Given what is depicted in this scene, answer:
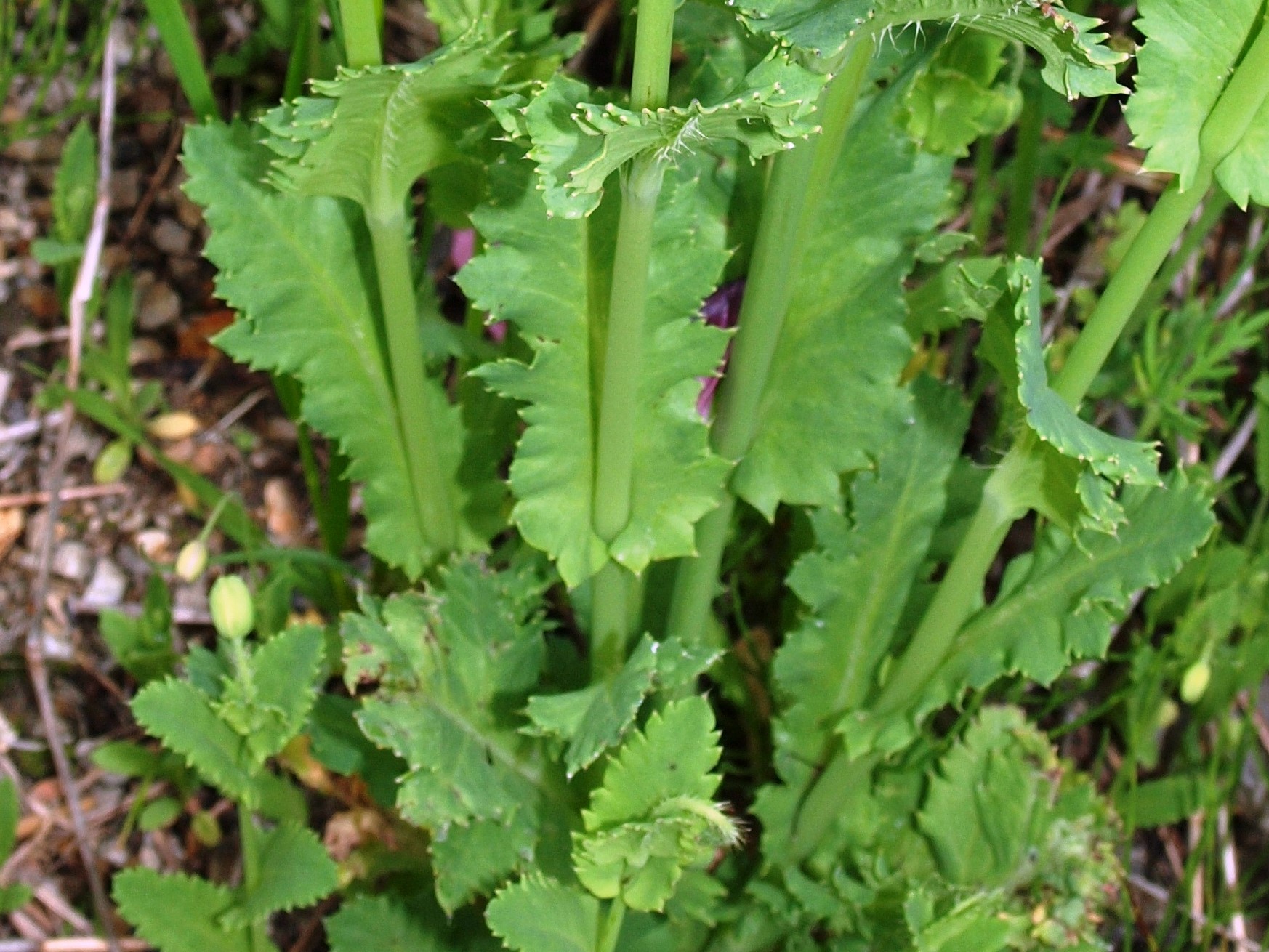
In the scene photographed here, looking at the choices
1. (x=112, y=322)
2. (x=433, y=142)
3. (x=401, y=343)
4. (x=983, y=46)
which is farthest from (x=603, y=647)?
(x=112, y=322)

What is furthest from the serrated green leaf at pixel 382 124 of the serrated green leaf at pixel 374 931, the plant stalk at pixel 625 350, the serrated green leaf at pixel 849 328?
the serrated green leaf at pixel 374 931

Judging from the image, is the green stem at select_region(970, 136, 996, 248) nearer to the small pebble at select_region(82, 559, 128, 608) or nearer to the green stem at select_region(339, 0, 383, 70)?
the green stem at select_region(339, 0, 383, 70)

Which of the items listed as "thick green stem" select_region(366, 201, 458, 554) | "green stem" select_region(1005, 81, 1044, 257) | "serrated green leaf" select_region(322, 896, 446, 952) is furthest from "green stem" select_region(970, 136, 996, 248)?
"serrated green leaf" select_region(322, 896, 446, 952)

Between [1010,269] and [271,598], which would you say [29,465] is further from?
[1010,269]

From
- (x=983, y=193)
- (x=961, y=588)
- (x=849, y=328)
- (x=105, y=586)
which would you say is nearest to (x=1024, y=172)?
(x=983, y=193)

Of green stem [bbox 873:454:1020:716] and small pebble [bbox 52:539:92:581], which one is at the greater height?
green stem [bbox 873:454:1020:716]

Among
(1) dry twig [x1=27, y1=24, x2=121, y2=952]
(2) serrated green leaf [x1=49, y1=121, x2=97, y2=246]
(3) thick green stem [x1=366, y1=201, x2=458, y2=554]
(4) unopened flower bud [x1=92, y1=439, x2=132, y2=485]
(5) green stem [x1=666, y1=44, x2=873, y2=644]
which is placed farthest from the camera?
(4) unopened flower bud [x1=92, y1=439, x2=132, y2=485]
